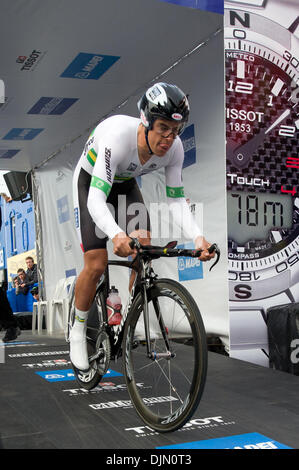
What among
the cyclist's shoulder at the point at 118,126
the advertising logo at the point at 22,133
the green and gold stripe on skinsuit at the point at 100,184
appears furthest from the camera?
the advertising logo at the point at 22,133

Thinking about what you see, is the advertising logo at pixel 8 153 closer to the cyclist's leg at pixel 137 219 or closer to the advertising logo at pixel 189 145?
the advertising logo at pixel 189 145

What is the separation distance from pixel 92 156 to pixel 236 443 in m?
1.53

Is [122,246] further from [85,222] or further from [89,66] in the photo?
[89,66]

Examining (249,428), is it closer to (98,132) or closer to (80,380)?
(80,380)

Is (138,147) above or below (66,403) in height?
above

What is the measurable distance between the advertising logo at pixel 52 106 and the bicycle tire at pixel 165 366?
4405 mm

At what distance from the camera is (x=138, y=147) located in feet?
8.34

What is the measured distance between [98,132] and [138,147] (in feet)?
0.74

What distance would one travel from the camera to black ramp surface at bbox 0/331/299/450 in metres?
2.00

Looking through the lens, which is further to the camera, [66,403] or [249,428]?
[66,403]

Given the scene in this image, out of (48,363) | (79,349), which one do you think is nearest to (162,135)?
(79,349)

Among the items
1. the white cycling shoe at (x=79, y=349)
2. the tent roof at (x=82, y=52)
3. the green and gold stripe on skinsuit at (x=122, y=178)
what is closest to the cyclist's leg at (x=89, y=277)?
the white cycling shoe at (x=79, y=349)

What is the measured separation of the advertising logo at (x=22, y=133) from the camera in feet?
23.2
